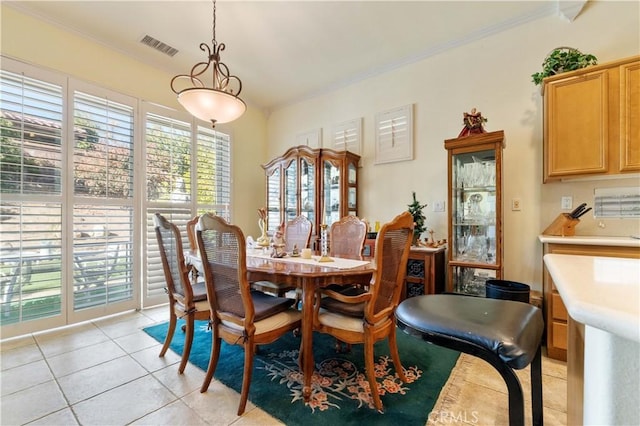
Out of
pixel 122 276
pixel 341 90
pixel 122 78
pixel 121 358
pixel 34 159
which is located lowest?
pixel 121 358

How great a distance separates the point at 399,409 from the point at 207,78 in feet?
14.1

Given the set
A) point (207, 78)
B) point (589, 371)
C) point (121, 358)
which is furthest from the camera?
point (207, 78)

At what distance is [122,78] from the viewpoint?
10.3 feet

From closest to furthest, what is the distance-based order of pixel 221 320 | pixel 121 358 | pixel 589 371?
pixel 589 371, pixel 221 320, pixel 121 358

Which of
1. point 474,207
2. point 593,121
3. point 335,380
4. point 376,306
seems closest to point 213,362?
point 335,380

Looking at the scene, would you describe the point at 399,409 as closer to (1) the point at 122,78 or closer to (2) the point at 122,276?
(2) the point at 122,276

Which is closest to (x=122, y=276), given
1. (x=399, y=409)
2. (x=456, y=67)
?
(x=399, y=409)

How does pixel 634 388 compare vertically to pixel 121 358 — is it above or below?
Answer: above

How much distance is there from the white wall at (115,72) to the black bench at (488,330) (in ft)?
12.3

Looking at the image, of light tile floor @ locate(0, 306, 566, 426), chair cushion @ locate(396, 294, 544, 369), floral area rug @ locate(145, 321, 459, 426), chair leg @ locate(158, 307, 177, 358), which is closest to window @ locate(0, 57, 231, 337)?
light tile floor @ locate(0, 306, 566, 426)

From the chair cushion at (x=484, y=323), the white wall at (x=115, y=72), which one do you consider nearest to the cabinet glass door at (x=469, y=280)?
the chair cushion at (x=484, y=323)

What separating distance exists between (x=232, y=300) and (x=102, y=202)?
237 cm

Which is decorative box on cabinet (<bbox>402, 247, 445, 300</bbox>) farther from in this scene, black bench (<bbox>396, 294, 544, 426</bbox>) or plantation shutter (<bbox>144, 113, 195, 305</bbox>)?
plantation shutter (<bbox>144, 113, 195, 305</bbox>)

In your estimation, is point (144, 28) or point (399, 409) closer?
point (399, 409)
